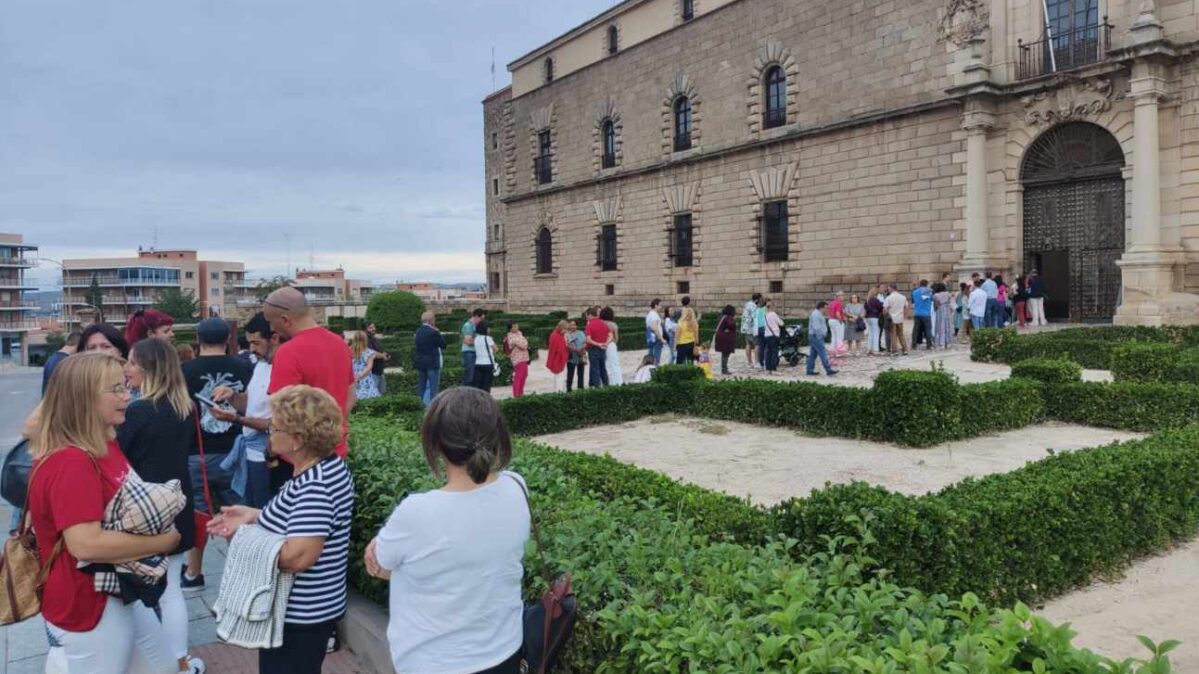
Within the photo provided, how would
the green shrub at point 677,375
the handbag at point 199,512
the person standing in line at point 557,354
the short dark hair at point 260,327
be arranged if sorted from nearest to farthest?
the handbag at point 199,512, the short dark hair at point 260,327, the green shrub at point 677,375, the person standing in line at point 557,354

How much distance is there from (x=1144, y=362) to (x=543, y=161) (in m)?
29.0

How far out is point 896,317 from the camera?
650 inches

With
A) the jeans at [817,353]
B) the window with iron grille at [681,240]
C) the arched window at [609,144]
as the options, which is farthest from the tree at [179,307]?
the jeans at [817,353]

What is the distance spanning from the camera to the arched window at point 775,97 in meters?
24.7

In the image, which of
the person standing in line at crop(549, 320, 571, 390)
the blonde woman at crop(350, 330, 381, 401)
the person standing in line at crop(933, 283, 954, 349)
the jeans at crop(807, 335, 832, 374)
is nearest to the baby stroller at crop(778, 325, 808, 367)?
the jeans at crop(807, 335, 832, 374)

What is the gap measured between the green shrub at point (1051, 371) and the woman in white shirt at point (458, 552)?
998cm

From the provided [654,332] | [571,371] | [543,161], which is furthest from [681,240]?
[571,371]

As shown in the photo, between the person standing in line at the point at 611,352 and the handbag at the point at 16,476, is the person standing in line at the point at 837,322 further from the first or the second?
the handbag at the point at 16,476

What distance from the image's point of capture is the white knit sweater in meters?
2.62

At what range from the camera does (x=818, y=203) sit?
23484mm

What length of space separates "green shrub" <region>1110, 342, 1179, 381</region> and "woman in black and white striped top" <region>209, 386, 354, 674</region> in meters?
11.0

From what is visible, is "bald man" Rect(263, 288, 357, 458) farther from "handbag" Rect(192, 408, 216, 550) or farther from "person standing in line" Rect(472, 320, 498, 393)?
"person standing in line" Rect(472, 320, 498, 393)

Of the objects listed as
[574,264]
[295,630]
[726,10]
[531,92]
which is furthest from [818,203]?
[295,630]

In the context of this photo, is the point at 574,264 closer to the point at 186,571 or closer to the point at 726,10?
the point at 726,10
